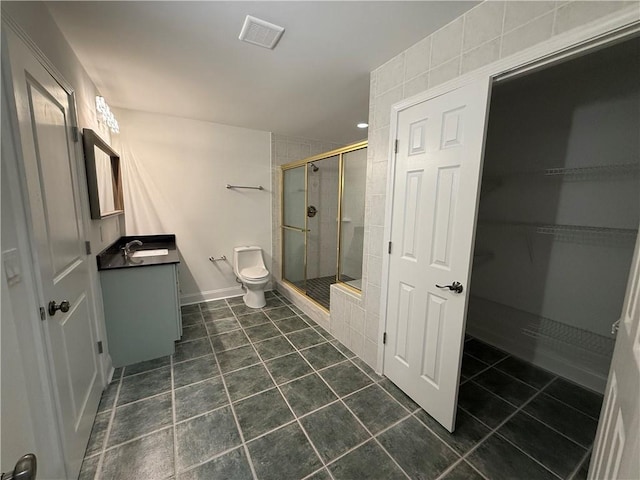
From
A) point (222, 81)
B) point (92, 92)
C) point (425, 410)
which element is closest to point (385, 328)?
point (425, 410)

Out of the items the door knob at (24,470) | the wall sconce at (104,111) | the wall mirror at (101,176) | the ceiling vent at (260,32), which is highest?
the ceiling vent at (260,32)

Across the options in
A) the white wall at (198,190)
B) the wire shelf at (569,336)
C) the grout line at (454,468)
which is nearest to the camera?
the grout line at (454,468)

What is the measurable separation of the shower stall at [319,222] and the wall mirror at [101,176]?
6.36 feet

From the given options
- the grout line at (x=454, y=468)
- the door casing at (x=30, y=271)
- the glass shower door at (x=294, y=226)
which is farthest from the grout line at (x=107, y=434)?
the glass shower door at (x=294, y=226)

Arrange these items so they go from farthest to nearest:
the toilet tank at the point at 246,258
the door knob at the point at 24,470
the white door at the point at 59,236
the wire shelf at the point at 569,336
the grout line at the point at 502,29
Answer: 1. the toilet tank at the point at 246,258
2. the wire shelf at the point at 569,336
3. the grout line at the point at 502,29
4. the white door at the point at 59,236
5. the door knob at the point at 24,470

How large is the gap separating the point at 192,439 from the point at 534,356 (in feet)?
8.98

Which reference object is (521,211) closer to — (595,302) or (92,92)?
(595,302)

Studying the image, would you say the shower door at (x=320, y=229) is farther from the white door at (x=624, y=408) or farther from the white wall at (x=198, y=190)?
the white door at (x=624, y=408)

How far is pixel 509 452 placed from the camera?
145 centimetres

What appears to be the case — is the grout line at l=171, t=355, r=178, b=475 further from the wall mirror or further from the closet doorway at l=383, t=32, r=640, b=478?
the closet doorway at l=383, t=32, r=640, b=478

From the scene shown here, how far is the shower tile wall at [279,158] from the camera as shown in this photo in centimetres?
371

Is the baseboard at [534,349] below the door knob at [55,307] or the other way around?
below

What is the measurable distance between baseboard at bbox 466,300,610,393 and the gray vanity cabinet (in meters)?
2.97

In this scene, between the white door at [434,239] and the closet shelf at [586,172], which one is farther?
the closet shelf at [586,172]
